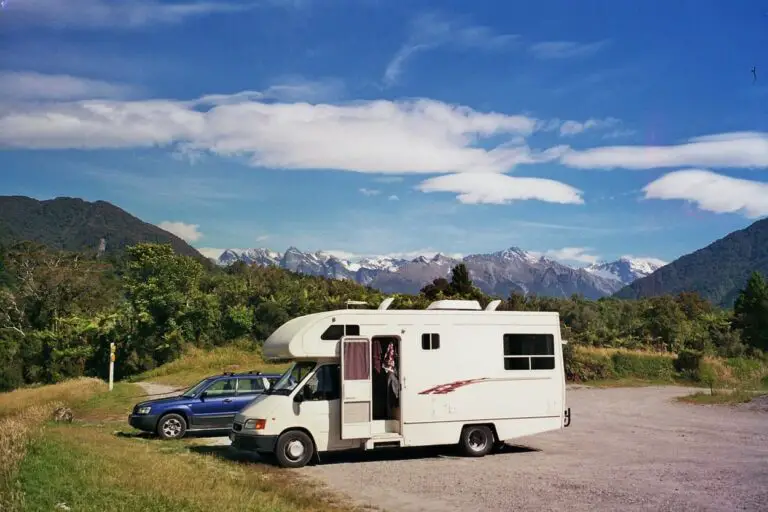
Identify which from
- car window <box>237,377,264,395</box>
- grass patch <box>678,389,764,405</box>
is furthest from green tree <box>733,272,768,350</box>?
car window <box>237,377,264,395</box>

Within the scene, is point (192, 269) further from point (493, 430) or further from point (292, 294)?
point (493, 430)

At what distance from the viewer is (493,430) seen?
1600 cm

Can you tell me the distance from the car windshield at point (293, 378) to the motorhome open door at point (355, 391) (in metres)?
0.73

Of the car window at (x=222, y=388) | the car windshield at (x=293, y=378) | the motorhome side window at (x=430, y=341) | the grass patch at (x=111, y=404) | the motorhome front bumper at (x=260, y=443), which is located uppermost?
the motorhome side window at (x=430, y=341)

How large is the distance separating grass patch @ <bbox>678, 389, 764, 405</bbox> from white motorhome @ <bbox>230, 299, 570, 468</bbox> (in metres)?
15.4

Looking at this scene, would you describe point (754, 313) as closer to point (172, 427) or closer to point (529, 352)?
point (529, 352)

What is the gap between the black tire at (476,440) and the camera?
15672mm

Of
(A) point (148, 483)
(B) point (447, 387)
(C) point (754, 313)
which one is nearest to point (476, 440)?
(B) point (447, 387)

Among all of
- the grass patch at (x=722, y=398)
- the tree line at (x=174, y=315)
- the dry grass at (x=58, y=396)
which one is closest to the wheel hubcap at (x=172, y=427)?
the dry grass at (x=58, y=396)

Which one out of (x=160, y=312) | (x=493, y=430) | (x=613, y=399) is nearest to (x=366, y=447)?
(x=493, y=430)

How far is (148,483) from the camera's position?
10.3 m

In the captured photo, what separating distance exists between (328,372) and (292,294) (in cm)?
4216

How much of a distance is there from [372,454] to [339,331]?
10.5 ft

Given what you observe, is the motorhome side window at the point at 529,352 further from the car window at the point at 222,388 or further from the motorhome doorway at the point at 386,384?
the car window at the point at 222,388
